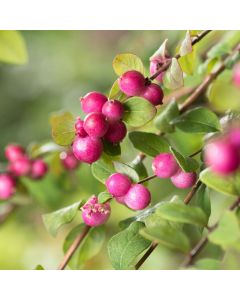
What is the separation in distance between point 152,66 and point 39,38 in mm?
1174

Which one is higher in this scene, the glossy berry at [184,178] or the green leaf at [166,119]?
the green leaf at [166,119]

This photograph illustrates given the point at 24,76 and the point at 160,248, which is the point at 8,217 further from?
the point at 24,76

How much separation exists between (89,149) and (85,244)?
196 mm

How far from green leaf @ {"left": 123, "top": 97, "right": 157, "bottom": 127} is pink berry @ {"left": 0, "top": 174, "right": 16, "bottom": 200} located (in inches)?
17.1

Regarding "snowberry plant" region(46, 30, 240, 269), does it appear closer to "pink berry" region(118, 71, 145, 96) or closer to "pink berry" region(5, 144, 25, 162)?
"pink berry" region(118, 71, 145, 96)

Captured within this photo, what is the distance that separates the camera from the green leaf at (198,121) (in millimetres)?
519

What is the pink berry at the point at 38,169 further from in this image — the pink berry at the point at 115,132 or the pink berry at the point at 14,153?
the pink berry at the point at 115,132

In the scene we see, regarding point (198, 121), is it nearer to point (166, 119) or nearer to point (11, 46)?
point (166, 119)

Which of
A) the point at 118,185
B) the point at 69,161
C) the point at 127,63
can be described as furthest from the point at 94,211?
the point at 69,161

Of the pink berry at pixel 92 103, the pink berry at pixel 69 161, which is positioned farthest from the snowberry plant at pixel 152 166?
the pink berry at pixel 69 161

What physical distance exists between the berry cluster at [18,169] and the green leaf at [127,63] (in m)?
0.38

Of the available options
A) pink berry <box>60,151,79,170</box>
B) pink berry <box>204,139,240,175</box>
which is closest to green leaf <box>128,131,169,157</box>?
pink berry <box>204,139,240,175</box>

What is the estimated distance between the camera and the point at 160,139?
0.53m
